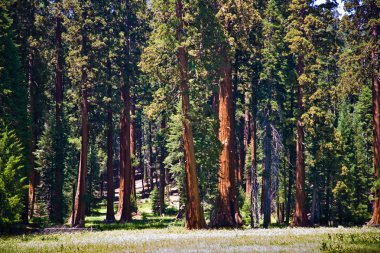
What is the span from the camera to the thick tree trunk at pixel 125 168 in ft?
119

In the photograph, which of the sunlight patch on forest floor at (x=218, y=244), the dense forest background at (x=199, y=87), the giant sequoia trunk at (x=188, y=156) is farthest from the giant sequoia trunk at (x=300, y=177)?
the sunlight patch on forest floor at (x=218, y=244)

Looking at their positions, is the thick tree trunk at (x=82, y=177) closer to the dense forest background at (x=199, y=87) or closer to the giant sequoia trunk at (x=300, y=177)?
the dense forest background at (x=199, y=87)

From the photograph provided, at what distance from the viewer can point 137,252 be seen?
434 inches

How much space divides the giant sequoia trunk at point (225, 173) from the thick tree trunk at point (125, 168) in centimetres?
1307

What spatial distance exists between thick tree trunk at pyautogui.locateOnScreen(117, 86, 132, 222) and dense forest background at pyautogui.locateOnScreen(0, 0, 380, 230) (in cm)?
12

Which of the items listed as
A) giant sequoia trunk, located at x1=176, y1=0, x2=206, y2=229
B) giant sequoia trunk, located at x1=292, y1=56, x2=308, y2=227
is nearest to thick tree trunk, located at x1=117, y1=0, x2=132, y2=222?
giant sequoia trunk, located at x1=292, y1=56, x2=308, y2=227

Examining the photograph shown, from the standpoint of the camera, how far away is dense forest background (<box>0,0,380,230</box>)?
22359 mm

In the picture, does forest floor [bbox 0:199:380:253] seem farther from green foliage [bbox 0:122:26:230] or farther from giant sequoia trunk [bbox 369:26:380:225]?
giant sequoia trunk [bbox 369:26:380:225]

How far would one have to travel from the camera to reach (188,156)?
21766mm

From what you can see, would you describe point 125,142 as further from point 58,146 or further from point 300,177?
point 300,177

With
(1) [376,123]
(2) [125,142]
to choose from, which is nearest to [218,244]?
(1) [376,123]

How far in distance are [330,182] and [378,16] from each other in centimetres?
2271

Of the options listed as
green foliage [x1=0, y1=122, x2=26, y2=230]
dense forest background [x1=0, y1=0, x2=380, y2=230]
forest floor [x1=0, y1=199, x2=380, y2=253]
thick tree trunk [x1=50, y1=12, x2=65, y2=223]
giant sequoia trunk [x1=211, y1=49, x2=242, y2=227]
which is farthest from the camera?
thick tree trunk [x1=50, y1=12, x2=65, y2=223]

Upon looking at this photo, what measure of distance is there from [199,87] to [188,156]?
416cm
